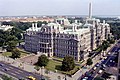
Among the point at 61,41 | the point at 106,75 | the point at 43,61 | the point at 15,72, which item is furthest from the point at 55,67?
the point at 106,75

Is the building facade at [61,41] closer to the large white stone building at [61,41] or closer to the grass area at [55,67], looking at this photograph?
the large white stone building at [61,41]

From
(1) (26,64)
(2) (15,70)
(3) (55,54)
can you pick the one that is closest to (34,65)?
(1) (26,64)

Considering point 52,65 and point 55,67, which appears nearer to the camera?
point 55,67

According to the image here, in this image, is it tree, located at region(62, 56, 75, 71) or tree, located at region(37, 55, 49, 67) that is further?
tree, located at region(37, 55, 49, 67)

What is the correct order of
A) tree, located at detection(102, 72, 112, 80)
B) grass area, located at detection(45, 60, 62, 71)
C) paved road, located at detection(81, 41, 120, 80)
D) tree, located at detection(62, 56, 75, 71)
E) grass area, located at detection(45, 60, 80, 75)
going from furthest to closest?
grass area, located at detection(45, 60, 62, 71)
grass area, located at detection(45, 60, 80, 75)
tree, located at detection(62, 56, 75, 71)
paved road, located at detection(81, 41, 120, 80)
tree, located at detection(102, 72, 112, 80)

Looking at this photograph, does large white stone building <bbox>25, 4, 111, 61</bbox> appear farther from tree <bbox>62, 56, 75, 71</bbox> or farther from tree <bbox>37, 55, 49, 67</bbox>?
tree <bbox>37, 55, 49, 67</bbox>

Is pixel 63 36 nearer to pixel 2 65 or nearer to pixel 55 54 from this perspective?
pixel 55 54

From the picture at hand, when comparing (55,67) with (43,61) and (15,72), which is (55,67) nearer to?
(43,61)

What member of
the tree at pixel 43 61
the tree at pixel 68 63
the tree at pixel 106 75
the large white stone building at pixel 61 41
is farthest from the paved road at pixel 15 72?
the tree at pixel 106 75

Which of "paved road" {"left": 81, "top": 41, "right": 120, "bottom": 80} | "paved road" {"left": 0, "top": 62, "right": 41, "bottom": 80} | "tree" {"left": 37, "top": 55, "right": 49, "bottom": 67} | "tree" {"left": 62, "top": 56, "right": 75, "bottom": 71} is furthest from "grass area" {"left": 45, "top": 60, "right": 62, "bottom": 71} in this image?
"paved road" {"left": 81, "top": 41, "right": 120, "bottom": 80}

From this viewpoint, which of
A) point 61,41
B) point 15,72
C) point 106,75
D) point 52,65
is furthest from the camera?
point 61,41

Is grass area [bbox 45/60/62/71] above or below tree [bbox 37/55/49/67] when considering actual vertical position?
below
